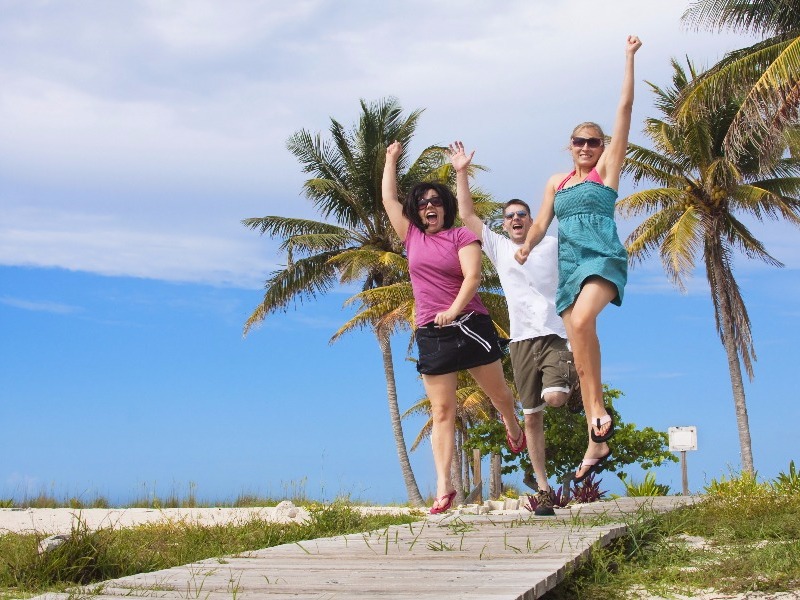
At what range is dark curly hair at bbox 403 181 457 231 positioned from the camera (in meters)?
7.06

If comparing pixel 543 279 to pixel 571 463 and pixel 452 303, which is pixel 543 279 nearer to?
pixel 452 303

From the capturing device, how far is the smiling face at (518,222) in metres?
7.04

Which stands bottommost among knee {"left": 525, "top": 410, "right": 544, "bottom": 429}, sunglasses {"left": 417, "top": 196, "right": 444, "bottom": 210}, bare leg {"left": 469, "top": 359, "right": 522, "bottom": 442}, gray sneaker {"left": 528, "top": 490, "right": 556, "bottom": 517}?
gray sneaker {"left": 528, "top": 490, "right": 556, "bottom": 517}

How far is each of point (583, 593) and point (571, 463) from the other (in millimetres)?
12760

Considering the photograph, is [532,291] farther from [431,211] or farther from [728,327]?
[728,327]

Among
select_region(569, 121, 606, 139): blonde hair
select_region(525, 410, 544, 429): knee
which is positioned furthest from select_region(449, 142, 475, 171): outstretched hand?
select_region(525, 410, 544, 429): knee

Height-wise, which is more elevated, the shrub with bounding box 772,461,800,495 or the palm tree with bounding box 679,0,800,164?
the palm tree with bounding box 679,0,800,164

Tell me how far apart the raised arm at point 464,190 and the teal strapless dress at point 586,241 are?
88 centimetres

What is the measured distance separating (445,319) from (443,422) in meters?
0.85

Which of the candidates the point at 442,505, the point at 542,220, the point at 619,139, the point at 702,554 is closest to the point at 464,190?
the point at 542,220

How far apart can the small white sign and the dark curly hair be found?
14.9 metres

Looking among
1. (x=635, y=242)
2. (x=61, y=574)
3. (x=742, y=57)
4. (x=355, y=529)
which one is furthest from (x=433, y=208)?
(x=635, y=242)

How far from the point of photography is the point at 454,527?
562 centimetres

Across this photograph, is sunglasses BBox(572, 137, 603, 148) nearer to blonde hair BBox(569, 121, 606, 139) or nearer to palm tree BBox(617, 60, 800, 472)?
blonde hair BBox(569, 121, 606, 139)
